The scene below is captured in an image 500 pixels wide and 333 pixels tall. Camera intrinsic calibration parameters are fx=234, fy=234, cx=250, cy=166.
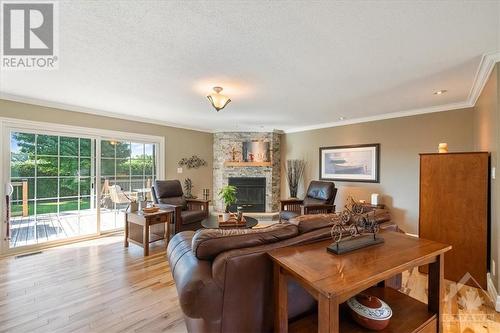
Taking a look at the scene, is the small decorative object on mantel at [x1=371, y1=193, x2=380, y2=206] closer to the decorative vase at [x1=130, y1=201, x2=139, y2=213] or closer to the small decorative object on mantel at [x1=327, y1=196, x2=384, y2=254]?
the small decorative object on mantel at [x1=327, y1=196, x2=384, y2=254]

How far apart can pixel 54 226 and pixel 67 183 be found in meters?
0.73

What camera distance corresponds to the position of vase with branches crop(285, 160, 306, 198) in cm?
598

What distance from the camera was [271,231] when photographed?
5.35 feet

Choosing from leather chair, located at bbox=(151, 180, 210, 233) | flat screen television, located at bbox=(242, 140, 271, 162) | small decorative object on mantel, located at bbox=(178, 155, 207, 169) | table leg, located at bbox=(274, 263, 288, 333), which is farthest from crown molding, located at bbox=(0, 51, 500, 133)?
table leg, located at bbox=(274, 263, 288, 333)

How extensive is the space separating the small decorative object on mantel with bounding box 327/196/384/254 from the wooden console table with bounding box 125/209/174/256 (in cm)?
271

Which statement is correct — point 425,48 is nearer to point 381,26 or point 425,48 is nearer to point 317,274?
point 381,26

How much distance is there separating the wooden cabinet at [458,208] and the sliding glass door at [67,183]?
16.2 ft

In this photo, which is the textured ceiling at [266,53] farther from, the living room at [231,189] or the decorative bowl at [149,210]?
the decorative bowl at [149,210]

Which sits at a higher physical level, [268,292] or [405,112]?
[405,112]

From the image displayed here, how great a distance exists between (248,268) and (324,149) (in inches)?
180

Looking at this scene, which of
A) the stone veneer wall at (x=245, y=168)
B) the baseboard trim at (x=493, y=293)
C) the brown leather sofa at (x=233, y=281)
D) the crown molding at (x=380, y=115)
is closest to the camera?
the brown leather sofa at (x=233, y=281)

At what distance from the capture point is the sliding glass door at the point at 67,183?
11.6 feet

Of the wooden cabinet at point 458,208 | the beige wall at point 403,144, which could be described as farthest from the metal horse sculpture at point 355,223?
the beige wall at point 403,144

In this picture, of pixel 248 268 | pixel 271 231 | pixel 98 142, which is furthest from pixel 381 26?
pixel 98 142
